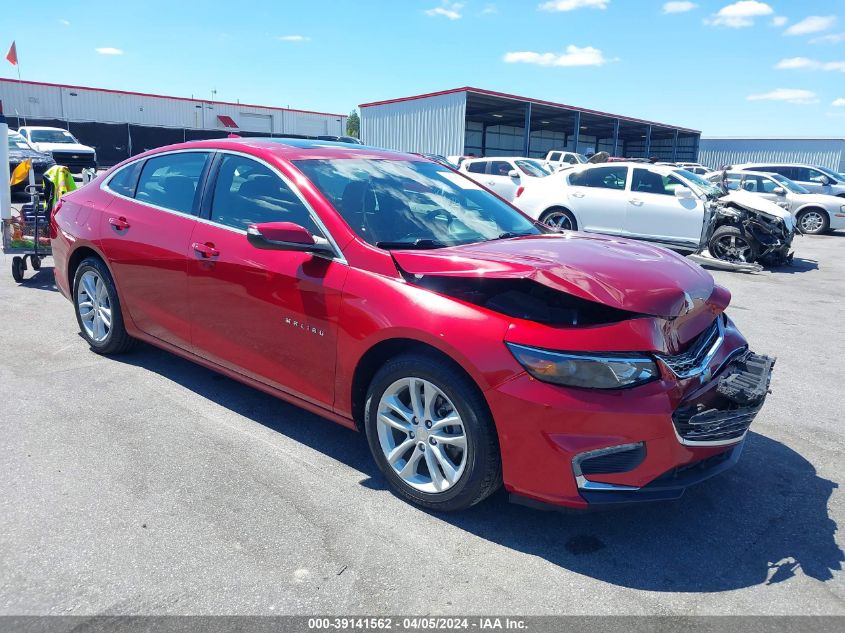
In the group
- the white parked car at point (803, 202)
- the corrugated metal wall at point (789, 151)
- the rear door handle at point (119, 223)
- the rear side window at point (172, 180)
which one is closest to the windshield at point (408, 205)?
the rear side window at point (172, 180)

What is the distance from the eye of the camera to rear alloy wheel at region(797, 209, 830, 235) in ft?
56.7

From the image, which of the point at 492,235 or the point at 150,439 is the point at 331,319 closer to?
the point at 492,235

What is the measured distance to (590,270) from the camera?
289 cm

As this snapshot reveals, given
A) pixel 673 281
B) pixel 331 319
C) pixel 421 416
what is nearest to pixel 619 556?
pixel 421 416

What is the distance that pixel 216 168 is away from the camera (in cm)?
402

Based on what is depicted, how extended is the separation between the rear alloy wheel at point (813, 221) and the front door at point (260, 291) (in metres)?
17.9

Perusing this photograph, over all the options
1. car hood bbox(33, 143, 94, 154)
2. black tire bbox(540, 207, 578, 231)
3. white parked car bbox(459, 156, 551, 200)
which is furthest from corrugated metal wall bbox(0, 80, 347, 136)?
black tire bbox(540, 207, 578, 231)

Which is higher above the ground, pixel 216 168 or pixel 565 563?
pixel 216 168

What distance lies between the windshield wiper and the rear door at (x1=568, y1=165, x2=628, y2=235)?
836 cm

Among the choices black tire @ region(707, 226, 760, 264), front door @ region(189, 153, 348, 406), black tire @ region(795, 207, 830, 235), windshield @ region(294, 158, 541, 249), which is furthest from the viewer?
black tire @ region(795, 207, 830, 235)

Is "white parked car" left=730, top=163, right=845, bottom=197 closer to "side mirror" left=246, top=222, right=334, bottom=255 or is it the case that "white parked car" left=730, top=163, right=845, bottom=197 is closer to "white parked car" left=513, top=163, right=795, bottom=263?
"white parked car" left=513, top=163, right=795, bottom=263

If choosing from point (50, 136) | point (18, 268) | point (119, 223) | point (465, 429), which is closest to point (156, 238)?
point (119, 223)

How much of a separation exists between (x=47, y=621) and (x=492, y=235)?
9.08 feet

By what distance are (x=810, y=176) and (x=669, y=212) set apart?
11.7 meters
